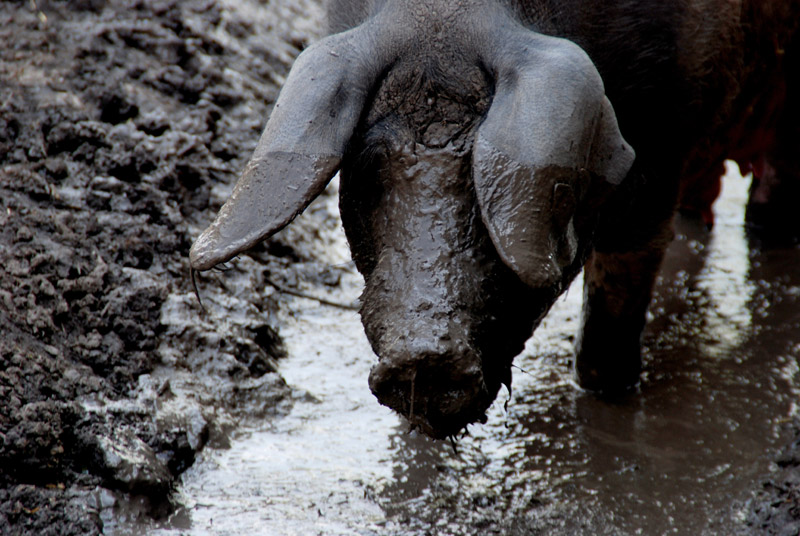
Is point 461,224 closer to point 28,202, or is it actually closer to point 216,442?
point 216,442

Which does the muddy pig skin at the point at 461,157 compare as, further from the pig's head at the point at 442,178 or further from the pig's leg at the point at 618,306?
the pig's leg at the point at 618,306

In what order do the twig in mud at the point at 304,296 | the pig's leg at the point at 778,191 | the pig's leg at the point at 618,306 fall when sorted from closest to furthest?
the pig's leg at the point at 618,306 → the twig in mud at the point at 304,296 → the pig's leg at the point at 778,191

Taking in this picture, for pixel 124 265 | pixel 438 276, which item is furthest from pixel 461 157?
pixel 124 265

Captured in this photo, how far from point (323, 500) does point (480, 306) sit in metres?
1.11

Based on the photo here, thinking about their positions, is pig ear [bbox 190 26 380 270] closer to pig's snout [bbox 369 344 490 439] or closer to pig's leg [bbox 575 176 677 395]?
pig's snout [bbox 369 344 490 439]

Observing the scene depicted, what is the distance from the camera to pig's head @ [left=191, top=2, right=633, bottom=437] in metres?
2.28

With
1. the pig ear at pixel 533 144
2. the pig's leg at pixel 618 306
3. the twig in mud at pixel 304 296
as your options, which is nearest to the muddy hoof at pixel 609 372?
the pig's leg at pixel 618 306

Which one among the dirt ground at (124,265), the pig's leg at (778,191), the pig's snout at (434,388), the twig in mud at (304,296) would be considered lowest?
the pig's leg at (778,191)

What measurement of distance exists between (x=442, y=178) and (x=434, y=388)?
563 mm

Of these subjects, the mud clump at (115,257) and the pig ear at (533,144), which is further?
the mud clump at (115,257)

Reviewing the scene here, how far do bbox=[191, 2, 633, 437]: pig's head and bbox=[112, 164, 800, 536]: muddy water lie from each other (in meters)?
0.75

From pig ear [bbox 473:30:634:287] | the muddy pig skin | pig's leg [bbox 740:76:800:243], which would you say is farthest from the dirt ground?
pig's leg [bbox 740:76:800:243]

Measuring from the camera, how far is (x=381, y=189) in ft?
8.39

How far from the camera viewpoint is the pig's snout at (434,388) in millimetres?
2227
